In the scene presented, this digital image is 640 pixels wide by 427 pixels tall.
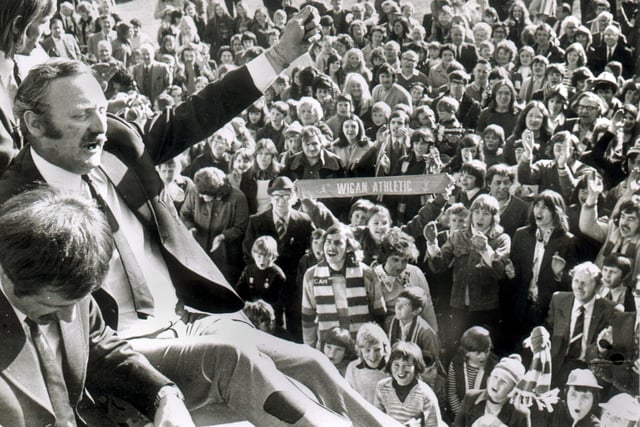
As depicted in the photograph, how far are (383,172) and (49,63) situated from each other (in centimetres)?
138

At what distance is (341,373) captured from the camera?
374cm

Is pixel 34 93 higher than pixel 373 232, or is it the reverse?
pixel 34 93

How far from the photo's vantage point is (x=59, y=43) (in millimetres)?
3359

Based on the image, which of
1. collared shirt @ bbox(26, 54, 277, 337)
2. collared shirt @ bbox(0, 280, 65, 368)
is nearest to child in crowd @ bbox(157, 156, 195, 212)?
collared shirt @ bbox(26, 54, 277, 337)

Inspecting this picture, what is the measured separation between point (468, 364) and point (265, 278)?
3.06ft

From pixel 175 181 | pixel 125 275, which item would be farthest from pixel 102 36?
pixel 125 275

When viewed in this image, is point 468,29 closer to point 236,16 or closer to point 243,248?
point 236,16

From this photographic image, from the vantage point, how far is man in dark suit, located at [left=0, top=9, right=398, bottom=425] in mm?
3137

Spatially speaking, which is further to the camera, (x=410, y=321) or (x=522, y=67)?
(x=522, y=67)

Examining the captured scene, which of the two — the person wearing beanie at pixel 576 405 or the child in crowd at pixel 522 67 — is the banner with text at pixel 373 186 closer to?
the child in crowd at pixel 522 67

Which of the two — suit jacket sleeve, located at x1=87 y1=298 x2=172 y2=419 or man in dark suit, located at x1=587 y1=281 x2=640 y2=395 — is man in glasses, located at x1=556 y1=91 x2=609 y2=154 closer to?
man in dark suit, located at x1=587 y1=281 x2=640 y2=395

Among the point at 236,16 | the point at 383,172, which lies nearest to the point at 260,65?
the point at 236,16

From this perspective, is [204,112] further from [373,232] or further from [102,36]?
[373,232]

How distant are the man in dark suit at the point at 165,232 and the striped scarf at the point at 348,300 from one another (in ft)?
0.69
